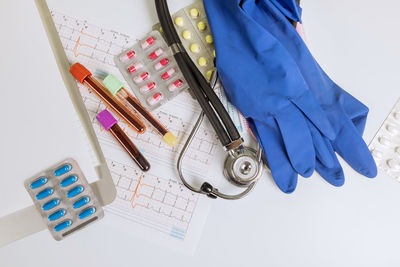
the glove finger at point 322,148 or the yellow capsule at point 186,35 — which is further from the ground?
the yellow capsule at point 186,35

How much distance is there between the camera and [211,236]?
2.80ft

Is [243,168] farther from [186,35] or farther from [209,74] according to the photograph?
[186,35]

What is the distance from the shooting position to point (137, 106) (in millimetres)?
853

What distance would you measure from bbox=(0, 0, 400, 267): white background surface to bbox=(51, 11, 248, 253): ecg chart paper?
0.11 ft

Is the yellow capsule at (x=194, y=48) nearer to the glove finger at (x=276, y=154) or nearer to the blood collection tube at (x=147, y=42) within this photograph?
the blood collection tube at (x=147, y=42)

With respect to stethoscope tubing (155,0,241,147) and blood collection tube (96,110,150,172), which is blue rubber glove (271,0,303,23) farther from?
blood collection tube (96,110,150,172)

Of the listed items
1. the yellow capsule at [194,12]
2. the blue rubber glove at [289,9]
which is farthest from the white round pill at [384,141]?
the yellow capsule at [194,12]

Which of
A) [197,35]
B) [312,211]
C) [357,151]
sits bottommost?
[312,211]

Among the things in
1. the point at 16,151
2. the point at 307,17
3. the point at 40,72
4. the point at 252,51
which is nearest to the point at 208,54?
the point at 252,51

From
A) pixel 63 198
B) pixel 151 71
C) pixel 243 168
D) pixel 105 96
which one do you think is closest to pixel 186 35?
pixel 151 71

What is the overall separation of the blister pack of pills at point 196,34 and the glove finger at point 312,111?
25 cm

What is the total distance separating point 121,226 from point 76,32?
1.71 feet

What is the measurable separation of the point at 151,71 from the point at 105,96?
0.14 meters

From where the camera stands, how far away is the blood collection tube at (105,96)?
2.71 feet
